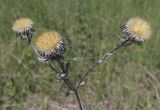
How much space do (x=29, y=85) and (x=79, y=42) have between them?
2.20 feet

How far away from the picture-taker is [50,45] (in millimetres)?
2076

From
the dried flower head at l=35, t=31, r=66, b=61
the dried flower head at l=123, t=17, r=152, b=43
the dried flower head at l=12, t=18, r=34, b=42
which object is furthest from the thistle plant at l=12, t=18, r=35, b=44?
the dried flower head at l=123, t=17, r=152, b=43

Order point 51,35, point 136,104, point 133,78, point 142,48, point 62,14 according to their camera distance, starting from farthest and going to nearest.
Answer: point 62,14 < point 142,48 < point 133,78 < point 136,104 < point 51,35

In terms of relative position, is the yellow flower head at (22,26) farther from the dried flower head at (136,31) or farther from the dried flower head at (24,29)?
the dried flower head at (136,31)

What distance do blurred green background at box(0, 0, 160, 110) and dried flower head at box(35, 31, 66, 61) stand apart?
4.21ft

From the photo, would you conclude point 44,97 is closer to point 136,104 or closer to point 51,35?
point 136,104

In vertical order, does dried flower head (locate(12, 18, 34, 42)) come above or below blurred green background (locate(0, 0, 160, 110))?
below

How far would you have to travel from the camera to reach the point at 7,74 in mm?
Answer: 3564

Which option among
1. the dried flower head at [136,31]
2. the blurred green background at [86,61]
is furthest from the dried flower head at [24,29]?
the blurred green background at [86,61]

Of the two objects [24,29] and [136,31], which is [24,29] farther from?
[136,31]

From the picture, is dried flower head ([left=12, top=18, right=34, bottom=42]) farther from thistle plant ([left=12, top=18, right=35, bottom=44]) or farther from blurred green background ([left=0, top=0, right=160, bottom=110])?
blurred green background ([left=0, top=0, right=160, bottom=110])

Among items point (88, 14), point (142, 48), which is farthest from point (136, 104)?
point (88, 14)

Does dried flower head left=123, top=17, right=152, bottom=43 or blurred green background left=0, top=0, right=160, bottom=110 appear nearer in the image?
Result: dried flower head left=123, top=17, right=152, bottom=43

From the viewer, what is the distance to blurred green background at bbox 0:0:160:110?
134 inches
